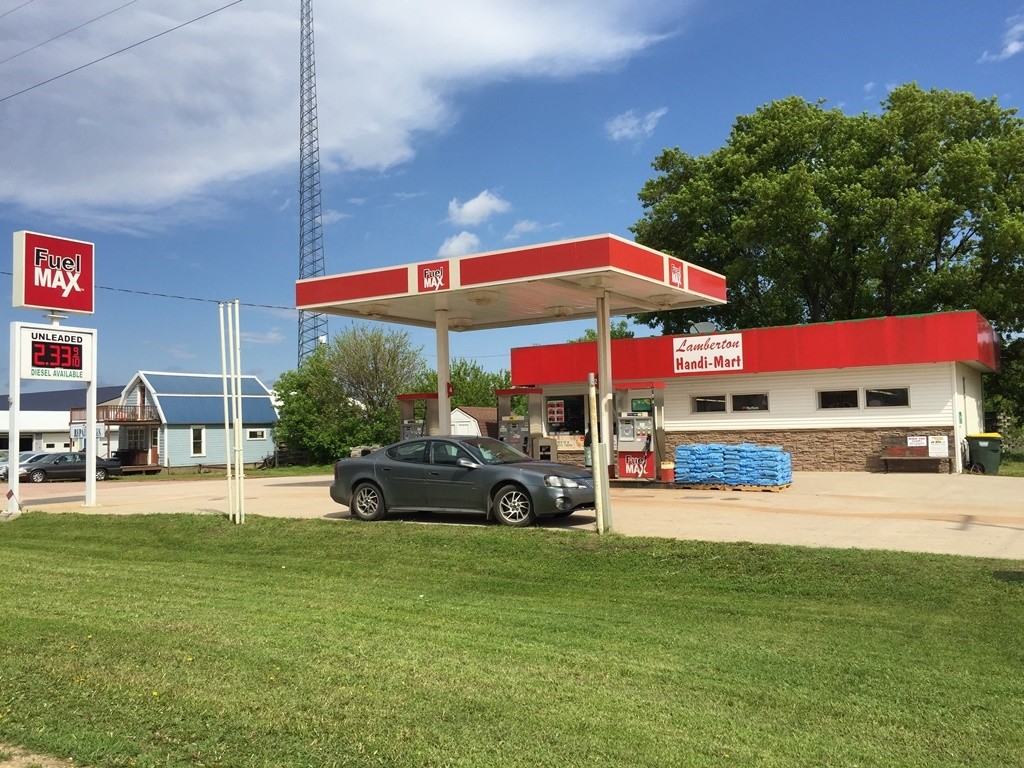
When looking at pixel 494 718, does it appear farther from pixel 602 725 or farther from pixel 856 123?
pixel 856 123

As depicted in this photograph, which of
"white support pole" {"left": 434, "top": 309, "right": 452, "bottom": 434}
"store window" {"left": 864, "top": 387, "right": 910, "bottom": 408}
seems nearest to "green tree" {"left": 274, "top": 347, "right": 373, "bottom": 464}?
"white support pole" {"left": 434, "top": 309, "right": 452, "bottom": 434}

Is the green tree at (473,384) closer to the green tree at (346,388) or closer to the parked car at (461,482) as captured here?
the green tree at (346,388)

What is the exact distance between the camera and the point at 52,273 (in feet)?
63.1

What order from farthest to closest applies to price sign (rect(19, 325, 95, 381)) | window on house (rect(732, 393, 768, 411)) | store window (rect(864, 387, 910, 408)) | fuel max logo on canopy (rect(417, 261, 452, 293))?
window on house (rect(732, 393, 768, 411)) → store window (rect(864, 387, 910, 408)) → fuel max logo on canopy (rect(417, 261, 452, 293)) → price sign (rect(19, 325, 95, 381))

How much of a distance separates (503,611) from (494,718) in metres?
3.03

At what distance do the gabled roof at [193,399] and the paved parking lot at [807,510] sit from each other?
26.9 metres

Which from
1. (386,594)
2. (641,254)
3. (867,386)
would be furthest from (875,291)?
(386,594)

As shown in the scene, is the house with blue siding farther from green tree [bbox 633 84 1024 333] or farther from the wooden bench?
the wooden bench

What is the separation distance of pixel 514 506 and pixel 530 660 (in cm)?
705

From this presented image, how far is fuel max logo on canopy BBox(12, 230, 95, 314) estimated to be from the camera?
18.6m

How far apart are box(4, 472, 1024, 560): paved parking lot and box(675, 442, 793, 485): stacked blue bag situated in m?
0.40

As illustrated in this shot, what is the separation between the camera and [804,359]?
25.6 metres

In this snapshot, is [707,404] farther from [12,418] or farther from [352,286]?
[12,418]

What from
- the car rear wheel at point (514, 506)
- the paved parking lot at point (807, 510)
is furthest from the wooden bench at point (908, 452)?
the car rear wheel at point (514, 506)
